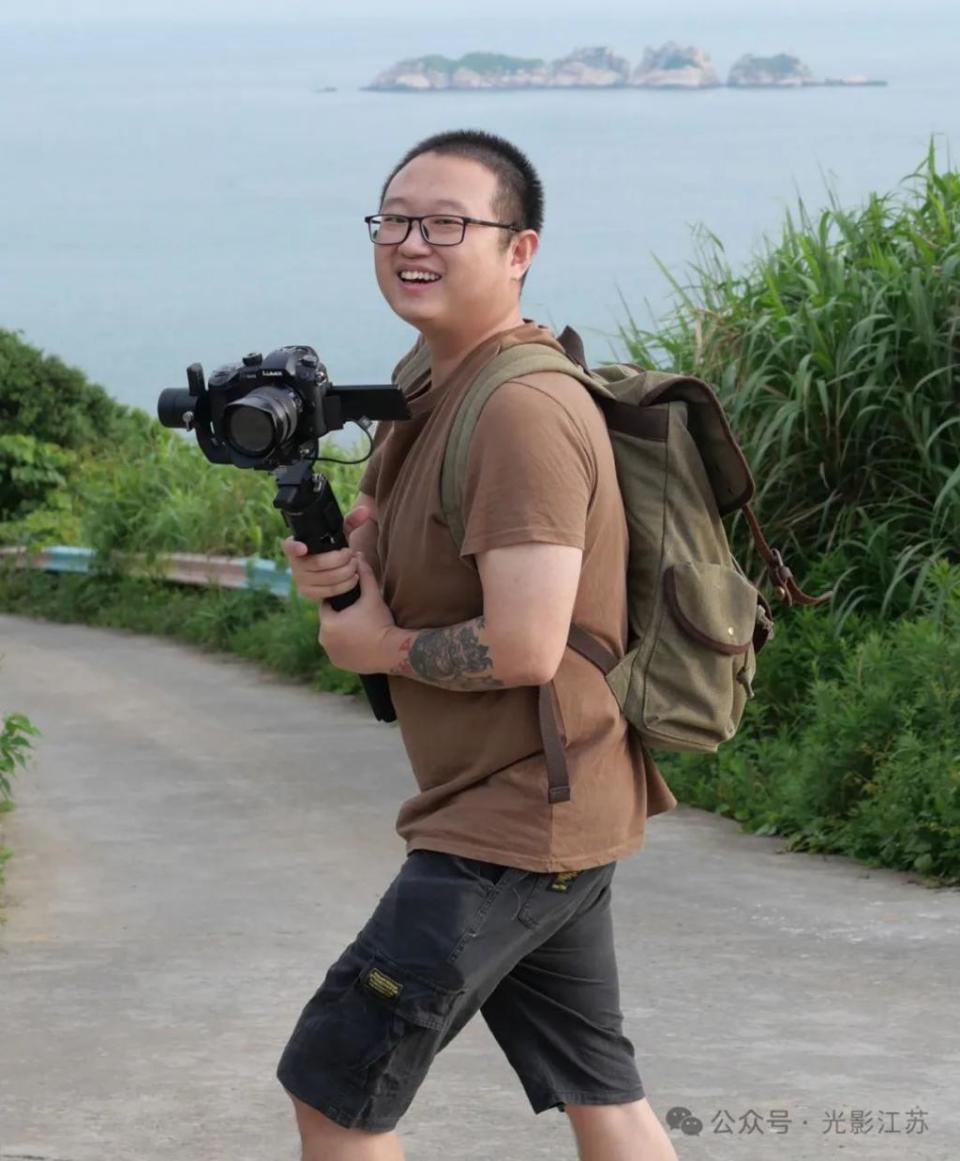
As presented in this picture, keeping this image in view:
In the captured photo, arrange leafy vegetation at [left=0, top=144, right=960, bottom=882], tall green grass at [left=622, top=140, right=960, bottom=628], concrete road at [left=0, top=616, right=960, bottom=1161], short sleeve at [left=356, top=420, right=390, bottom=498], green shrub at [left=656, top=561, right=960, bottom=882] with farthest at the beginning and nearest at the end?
1. tall green grass at [left=622, top=140, right=960, bottom=628]
2. leafy vegetation at [left=0, top=144, right=960, bottom=882]
3. green shrub at [left=656, top=561, right=960, bottom=882]
4. concrete road at [left=0, top=616, right=960, bottom=1161]
5. short sleeve at [left=356, top=420, right=390, bottom=498]

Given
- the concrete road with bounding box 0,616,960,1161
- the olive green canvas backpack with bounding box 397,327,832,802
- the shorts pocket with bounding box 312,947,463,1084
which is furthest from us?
the concrete road with bounding box 0,616,960,1161

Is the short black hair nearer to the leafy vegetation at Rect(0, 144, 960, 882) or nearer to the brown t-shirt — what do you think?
the brown t-shirt

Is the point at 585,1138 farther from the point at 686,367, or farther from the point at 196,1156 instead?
the point at 686,367

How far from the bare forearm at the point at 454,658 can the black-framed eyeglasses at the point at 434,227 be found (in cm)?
56

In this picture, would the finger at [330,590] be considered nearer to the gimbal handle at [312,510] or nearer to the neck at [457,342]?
the gimbal handle at [312,510]

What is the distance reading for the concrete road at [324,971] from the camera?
4238mm

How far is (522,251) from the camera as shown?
322 centimetres

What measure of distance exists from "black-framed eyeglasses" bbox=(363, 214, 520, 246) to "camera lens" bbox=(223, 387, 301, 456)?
12.0 inches

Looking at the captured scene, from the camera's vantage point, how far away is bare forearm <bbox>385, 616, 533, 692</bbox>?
2.96 meters

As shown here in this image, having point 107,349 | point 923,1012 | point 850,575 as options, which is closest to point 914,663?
point 850,575

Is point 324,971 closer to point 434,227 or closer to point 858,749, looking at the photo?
point 858,749

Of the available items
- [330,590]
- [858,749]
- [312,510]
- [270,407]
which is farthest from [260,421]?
[858,749]

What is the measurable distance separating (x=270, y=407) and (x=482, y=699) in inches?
20.5

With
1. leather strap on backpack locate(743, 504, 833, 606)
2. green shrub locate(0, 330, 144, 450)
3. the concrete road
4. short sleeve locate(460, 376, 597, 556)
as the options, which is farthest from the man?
green shrub locate(0, 330, 144, 450)
